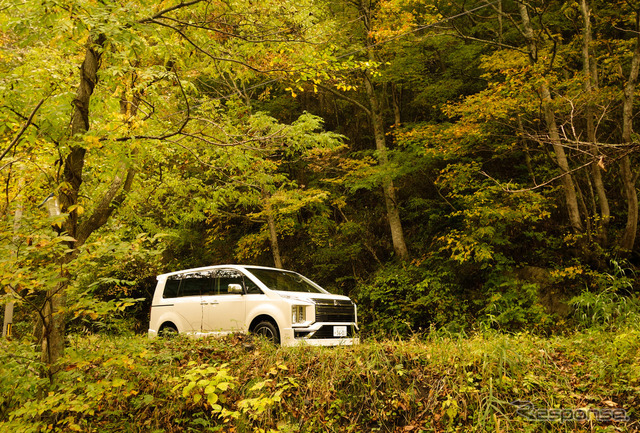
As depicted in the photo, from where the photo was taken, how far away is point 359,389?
4.74 metres

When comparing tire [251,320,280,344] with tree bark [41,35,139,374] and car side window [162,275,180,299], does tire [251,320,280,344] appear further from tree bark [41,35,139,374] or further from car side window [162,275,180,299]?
tree bark [41,35,139,374]

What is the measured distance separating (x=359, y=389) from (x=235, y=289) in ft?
12.3

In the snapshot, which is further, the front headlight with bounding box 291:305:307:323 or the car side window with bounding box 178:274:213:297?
the car side window with bounding box 178:274:213:297

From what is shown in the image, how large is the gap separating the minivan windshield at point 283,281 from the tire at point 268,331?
67 centimetres

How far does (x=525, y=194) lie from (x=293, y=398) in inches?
279

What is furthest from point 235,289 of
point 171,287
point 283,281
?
point 171,287

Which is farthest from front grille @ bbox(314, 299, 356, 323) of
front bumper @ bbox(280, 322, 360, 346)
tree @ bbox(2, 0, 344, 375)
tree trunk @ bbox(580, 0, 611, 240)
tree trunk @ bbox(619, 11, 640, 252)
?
tree trunk @ bbox(580, 0, 611, 240)

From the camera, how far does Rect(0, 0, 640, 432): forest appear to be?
4.36m

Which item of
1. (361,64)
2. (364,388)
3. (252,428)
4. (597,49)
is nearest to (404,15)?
(597,49)

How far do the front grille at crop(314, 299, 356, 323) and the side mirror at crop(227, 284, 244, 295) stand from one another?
1551mm

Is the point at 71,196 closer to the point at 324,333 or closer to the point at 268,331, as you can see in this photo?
the point at 268,331

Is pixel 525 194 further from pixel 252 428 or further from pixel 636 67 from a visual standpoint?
pixel 252 428

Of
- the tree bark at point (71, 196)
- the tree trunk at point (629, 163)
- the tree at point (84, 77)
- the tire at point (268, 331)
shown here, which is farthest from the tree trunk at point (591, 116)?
the tree bark at point (71, 196)

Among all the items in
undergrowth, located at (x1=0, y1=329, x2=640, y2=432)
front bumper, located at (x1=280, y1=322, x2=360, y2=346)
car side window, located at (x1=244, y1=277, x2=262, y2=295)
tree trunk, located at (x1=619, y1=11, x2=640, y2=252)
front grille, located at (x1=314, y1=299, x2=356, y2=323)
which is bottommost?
undergrowth, located at (x1=0, y1=329, x2=640, y2=432)
